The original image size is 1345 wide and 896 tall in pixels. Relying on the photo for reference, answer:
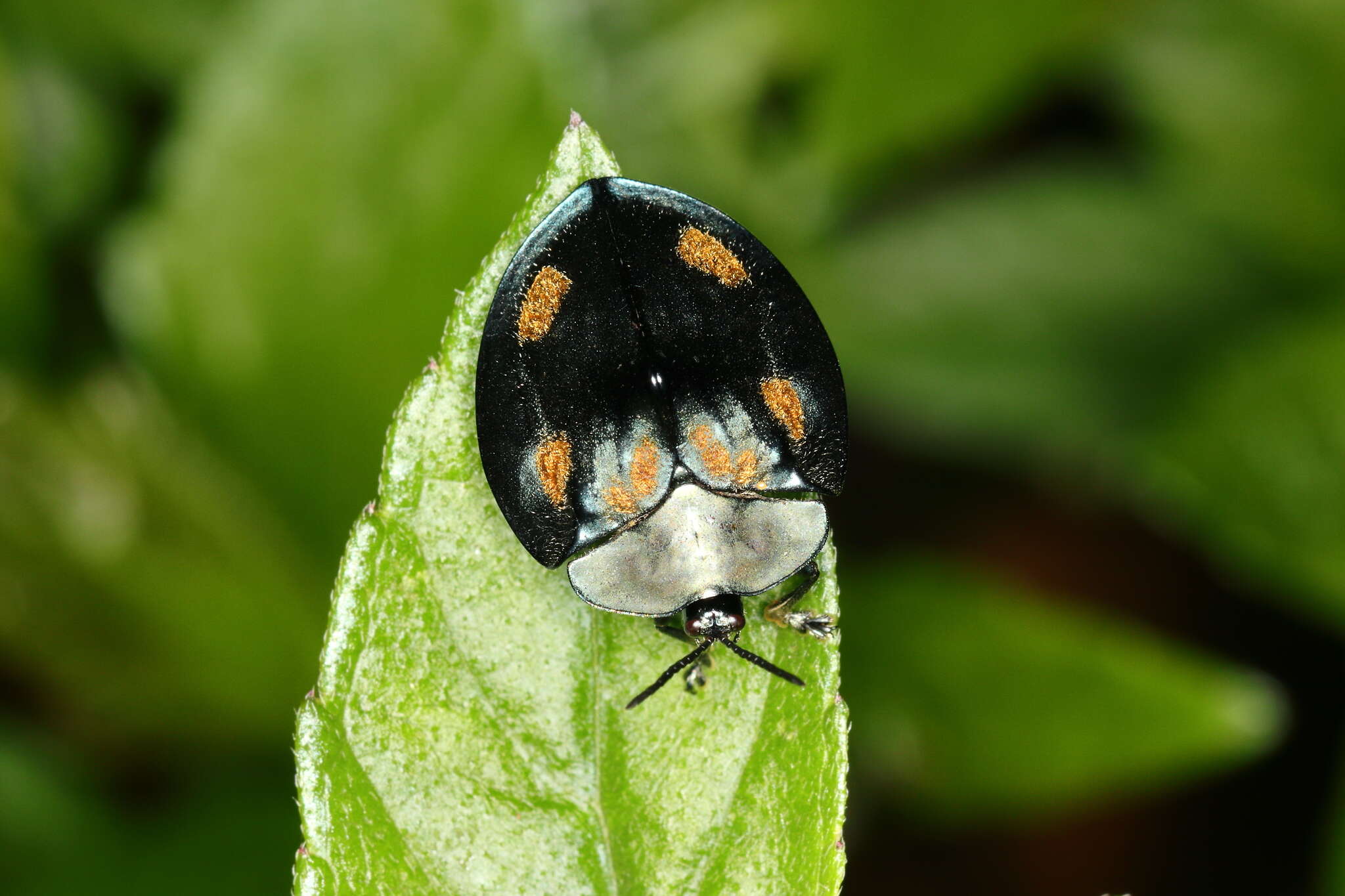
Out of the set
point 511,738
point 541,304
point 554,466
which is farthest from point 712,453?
point 511,738

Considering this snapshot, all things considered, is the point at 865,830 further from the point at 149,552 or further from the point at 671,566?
the point at 149,552

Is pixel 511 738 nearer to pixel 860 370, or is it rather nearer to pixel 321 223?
pixel 321 223

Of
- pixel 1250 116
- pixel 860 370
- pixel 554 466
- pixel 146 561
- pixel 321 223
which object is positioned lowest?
pixel 554 466

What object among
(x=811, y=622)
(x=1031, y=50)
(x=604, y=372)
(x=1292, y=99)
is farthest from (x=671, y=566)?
(x=1292, y=99)

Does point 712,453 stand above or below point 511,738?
above

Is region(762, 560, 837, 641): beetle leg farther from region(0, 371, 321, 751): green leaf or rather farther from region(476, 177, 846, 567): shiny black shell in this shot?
region(0, 371, 321, 751): green leaf

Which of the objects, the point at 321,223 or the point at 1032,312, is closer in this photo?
the point at 321,223

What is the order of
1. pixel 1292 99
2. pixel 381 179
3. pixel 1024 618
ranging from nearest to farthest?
pixel 381 179
pixel 1024 618
pixel 1292 99
